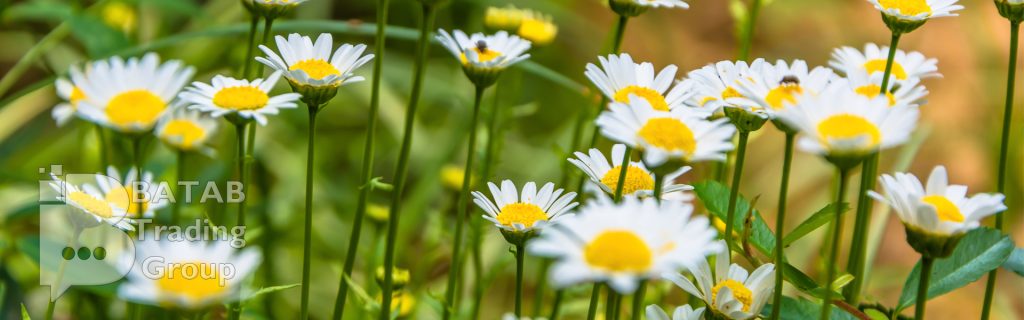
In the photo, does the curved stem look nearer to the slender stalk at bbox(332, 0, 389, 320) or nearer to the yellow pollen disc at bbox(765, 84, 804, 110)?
the yellow pollen disc at bbox(765, 84, 804, 110)

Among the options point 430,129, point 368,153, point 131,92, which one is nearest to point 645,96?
point 368,153

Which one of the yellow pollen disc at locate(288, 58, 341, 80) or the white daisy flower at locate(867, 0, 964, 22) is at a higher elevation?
the white daisy flower at locate(867, 0, 964, 22)

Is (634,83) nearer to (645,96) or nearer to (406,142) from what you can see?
(645,96)

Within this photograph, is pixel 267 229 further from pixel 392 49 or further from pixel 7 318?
pixel 392 49

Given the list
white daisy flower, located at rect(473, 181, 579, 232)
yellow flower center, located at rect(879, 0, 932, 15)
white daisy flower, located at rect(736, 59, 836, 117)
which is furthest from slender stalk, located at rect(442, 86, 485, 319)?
yellow flower center, located at rect(879, 0, 932, 15)

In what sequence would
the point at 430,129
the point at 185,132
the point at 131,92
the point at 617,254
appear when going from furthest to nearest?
the point at 430,129 < the point at 185,132 < the point at 131,92 < the point at 617,254

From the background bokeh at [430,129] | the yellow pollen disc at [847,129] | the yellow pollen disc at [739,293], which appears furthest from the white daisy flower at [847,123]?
the background bokeh at [430,129]

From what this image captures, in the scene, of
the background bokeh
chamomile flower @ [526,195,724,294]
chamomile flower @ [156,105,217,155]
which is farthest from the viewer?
the background bokeh

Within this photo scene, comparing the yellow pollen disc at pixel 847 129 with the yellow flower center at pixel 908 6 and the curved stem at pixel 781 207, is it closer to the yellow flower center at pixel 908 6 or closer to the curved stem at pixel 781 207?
the curved stem at pixel 781 207

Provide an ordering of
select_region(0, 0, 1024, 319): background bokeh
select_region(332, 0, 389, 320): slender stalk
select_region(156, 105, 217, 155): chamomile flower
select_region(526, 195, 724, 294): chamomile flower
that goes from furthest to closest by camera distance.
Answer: select_region(0, 0, 1024, 319): background bokeh < select_region(156, 105, 217, 155): chamomile flower < select_region(332, 0, 389, 320): slender stalk < select_region(526, 195, 724, 294): chamomile flower
